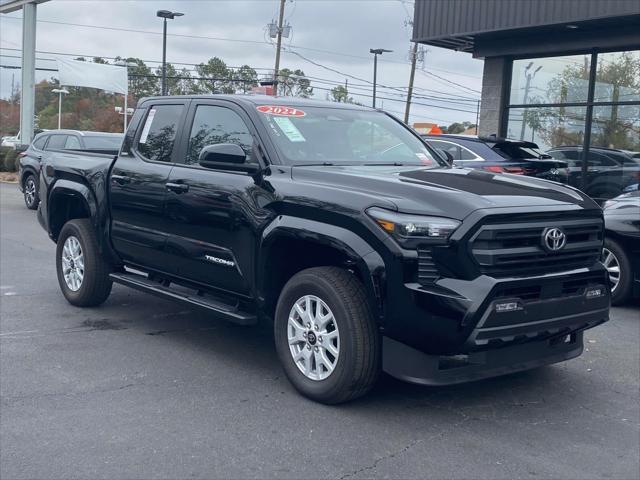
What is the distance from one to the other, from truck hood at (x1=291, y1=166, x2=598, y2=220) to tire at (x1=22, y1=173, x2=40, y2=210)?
1334 cm

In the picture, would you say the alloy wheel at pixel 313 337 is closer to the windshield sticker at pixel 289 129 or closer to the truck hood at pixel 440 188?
the truck hood at pixel 440 188

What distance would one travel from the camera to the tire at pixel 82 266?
23.5 feet

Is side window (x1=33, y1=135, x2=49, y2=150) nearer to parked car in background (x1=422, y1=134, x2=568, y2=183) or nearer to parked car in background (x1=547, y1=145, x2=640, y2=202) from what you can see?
parked car in background (x1=422, y1=134, x2=568, y2=183)

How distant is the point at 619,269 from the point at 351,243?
438 cm

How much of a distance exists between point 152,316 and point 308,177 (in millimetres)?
2817

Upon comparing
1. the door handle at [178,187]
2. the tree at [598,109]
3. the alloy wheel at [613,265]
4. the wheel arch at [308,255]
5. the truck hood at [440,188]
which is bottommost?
the alloy wheel at [613,265]

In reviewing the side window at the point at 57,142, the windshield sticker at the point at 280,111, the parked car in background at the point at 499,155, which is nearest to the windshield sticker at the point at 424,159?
the windshield sticker at the point at 280,111

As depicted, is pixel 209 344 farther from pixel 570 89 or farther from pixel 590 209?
pixel 570 89

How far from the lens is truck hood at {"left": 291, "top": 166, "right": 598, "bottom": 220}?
4535 mm

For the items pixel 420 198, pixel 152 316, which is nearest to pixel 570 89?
pixel 152 316

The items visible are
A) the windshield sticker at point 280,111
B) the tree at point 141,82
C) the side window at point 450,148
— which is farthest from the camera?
the tree at point 141,82

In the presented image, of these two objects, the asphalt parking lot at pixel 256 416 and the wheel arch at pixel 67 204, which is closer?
the asphalt parking lot at pixel 256 416

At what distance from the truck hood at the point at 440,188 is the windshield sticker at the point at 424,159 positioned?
0.46 metres

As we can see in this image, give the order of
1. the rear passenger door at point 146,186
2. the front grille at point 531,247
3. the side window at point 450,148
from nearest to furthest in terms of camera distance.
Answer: the front grille at point 531,247 → the rear passenger door at point 146,186 → the side window at point 450,148
